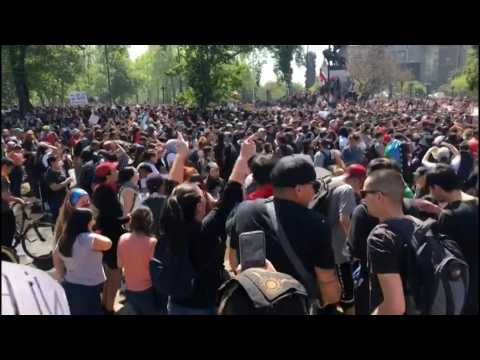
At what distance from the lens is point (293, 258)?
2.46 m

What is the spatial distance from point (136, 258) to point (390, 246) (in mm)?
2477

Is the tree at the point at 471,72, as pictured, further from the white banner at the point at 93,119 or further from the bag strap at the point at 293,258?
the white banner at the point at 93,119

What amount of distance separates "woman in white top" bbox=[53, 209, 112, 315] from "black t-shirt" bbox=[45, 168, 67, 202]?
3057 millimetres

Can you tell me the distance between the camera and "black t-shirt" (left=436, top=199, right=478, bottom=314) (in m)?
1.27

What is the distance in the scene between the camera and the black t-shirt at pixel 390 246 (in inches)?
83.7

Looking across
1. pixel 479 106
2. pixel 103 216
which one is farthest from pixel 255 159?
pixel 479 106

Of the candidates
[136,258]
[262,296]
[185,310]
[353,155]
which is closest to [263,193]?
[185,310]

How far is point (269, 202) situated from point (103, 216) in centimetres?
279

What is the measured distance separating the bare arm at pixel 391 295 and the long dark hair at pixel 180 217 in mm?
1563

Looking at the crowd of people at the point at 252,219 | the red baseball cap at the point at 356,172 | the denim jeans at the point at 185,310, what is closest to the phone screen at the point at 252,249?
the crowd of people at the point at 252,219

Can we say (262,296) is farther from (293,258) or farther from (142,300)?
(142,300)
